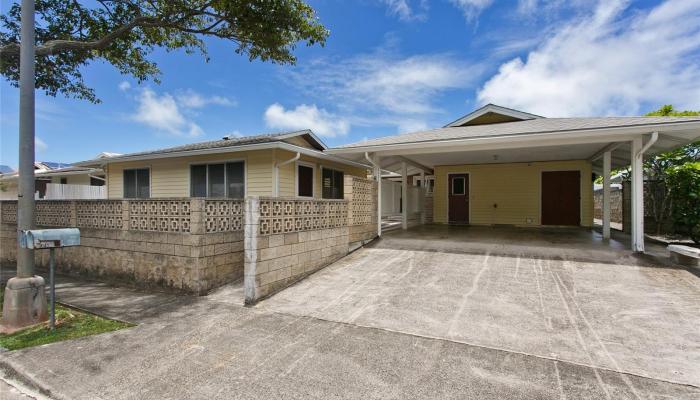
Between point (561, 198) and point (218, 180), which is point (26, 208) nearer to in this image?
point (218, 180)

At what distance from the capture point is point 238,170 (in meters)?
9.01

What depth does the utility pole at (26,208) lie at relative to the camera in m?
4.12

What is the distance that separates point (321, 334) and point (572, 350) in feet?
8.60

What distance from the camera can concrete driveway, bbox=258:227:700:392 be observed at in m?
3.14

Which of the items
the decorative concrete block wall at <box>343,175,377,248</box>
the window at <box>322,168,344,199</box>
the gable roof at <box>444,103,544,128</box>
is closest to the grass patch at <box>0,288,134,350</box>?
the decorative concrete block wall at <box>343,175,377,248</box>

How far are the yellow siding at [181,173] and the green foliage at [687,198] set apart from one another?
10.0 m

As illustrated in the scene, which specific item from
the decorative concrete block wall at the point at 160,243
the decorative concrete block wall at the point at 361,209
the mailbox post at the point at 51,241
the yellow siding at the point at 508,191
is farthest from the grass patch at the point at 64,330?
the yellow siding at the point at 508,191

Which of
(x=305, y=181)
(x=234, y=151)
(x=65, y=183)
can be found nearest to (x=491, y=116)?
(x=305, y=181)

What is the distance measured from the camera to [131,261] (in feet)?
20.0

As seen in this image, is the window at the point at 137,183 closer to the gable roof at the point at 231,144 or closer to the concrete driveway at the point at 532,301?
the gable roof at the point at 231,144

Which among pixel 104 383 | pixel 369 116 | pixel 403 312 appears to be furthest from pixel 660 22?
pixel 369 116

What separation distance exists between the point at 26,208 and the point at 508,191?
41.1 feet

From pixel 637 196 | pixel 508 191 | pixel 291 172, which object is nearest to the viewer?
pixel 637 196

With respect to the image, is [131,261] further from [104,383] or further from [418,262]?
[418,262]
